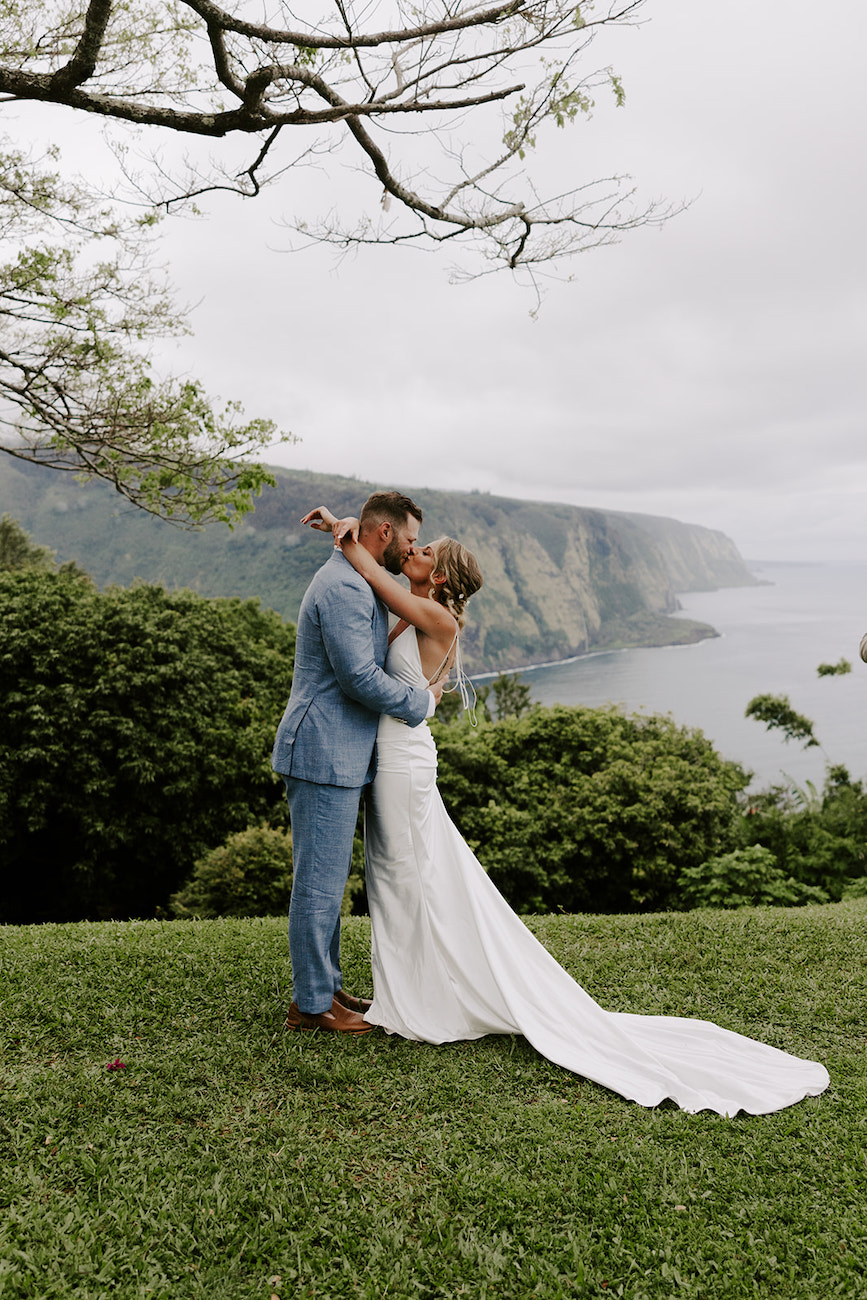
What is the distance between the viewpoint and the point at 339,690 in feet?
13.4

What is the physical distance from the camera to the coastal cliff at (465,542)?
110 m

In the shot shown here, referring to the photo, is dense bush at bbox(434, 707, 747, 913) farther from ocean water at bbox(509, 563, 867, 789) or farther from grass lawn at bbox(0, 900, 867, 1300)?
ocean water at bbox(509, 563, 867, 789)

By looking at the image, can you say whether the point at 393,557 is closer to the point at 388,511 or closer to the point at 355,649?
the point at 388,511

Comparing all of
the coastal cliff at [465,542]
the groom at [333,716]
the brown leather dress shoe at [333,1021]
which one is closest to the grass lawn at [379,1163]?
the brown leather dress shoe at [333,1021]

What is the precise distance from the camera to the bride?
4.07 metres

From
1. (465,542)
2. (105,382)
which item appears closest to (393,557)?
(105,382)

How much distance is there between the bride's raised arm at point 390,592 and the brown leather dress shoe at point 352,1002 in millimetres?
2015

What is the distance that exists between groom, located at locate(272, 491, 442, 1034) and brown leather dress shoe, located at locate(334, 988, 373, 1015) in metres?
0.41

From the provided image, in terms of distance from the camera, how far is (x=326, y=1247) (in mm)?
2867

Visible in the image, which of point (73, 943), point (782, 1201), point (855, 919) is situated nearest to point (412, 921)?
point (782, 1201)

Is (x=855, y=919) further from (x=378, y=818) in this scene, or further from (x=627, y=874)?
(x=627, y=874)

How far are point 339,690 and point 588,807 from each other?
43.3 feet

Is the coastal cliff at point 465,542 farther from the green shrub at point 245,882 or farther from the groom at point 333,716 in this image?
the groom at point 333,716

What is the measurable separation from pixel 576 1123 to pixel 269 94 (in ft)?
18.4
